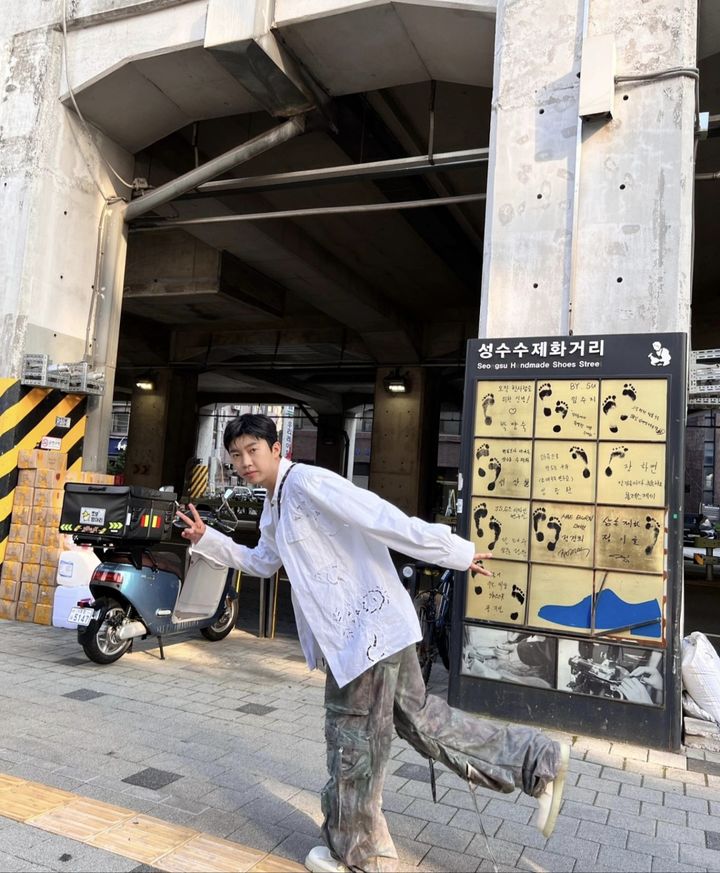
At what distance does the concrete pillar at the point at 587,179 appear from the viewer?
4.64m

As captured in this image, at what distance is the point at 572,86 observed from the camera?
16.4ft

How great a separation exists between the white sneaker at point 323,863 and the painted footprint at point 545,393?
3.03 m

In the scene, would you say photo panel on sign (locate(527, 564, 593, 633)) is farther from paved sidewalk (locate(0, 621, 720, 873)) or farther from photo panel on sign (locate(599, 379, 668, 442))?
photo panel on sign (locate(599, 379, 668, 442))

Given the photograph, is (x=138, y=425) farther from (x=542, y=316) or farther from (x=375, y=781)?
(x=375, y=781)

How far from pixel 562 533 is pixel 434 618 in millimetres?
1302

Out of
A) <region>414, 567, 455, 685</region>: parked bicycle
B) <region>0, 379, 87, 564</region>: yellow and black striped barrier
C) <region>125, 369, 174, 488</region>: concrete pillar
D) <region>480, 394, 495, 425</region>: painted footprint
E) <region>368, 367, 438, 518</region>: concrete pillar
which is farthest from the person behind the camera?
<region>125, 369, 174, 488</region>: concrete pillar

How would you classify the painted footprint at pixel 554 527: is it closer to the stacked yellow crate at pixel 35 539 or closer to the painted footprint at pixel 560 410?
the painted footprint at pixel 560 410

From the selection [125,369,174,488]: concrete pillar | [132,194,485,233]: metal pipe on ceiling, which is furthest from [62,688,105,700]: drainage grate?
[125,369,174,488]: concrete pillar

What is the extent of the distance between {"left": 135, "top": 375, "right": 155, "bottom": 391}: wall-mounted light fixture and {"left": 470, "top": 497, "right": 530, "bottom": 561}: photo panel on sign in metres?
15.0

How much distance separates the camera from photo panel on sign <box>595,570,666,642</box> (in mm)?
4266

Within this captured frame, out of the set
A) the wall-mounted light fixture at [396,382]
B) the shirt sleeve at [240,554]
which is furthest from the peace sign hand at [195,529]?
the wall-mounted light fixture at [396,382]

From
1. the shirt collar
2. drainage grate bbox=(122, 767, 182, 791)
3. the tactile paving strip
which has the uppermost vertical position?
the shirt collar

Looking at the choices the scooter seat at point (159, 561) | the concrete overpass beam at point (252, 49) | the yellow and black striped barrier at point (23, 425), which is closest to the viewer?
the scooter seat at point (159, 561)

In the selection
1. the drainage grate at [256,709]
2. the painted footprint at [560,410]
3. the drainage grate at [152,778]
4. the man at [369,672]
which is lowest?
the drainage grate at [256,709]
